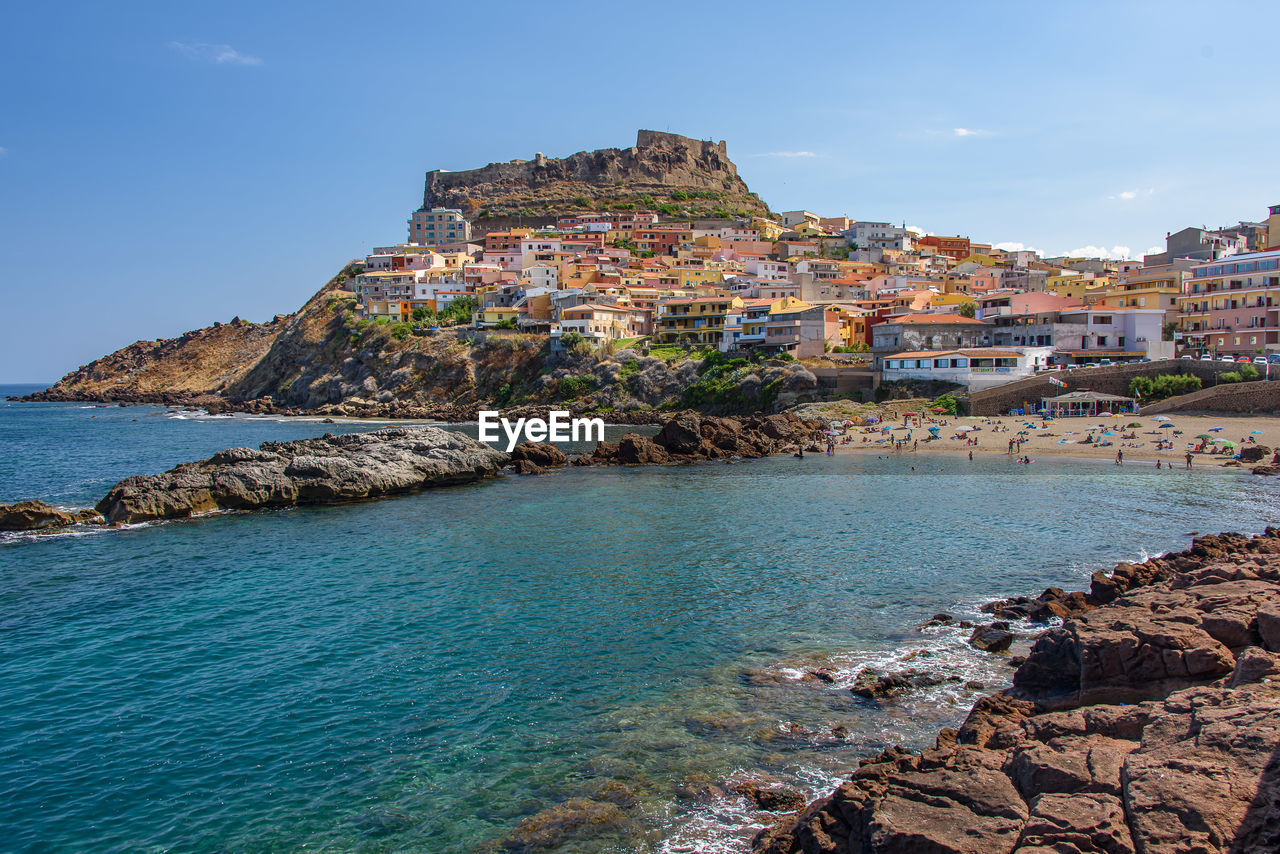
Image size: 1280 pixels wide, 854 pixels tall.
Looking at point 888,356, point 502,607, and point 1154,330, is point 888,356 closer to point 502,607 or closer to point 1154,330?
point 1154,330

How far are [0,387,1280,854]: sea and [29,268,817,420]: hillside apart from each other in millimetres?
36679

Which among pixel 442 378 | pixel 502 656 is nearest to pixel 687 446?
pixel 502 656

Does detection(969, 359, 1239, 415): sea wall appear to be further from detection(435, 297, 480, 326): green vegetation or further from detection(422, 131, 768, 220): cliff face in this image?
detection(422, 131, 768, 220): cliff face

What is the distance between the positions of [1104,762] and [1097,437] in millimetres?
43929

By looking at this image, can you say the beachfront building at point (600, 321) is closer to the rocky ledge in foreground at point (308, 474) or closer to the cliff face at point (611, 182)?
the rocky ledge in foreground at point (308, 474)

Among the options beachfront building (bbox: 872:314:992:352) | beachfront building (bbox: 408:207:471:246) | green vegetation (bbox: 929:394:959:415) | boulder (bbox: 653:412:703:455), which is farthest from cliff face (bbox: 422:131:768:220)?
boulder (bbox: 653:412:703:455)

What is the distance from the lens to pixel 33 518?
3031 cm

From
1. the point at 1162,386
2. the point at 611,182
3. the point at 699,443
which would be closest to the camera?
the point at 699,443

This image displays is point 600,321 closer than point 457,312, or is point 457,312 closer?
point 600,321

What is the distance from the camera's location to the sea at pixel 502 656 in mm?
11055

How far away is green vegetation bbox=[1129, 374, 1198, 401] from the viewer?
166ft

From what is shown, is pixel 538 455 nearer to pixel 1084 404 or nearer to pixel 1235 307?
pixel 1084 404

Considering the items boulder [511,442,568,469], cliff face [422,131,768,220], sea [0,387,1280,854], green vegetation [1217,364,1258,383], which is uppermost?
cliff face [422,131,768,220]

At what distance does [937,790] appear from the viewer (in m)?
8.62
